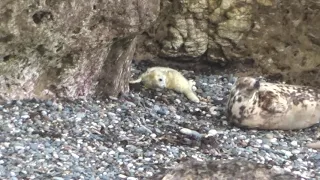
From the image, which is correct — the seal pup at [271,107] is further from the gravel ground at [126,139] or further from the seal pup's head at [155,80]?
the seal pup's head at [155,80]

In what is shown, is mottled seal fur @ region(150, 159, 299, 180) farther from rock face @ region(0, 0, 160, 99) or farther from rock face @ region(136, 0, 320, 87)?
rock face @ region(136, 0, 320, 87)

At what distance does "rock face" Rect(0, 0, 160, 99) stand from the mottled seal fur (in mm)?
1343

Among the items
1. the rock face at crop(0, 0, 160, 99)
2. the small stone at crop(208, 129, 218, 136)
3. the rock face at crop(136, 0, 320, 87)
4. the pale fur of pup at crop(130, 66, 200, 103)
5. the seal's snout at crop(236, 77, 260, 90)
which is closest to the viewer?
the rock face at crop(0, 0, 160, 99)

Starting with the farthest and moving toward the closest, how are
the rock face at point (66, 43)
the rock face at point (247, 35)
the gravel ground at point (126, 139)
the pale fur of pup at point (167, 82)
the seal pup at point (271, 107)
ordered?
the rock face at point (247, 35)
the pale fur of pup at point (167, 82)
the seal pup at point (271, 107)
the rock face at point (66, 43)
the gravel ground at point (126, 139)

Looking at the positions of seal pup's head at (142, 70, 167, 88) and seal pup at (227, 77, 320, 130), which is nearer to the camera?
seal pup at (227, 77, 320, 130)

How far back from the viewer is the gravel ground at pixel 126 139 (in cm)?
387

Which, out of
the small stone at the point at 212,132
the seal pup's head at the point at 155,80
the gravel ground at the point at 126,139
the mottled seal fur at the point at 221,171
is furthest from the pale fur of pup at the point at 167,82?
the mottled seal fur at the point at 221,171

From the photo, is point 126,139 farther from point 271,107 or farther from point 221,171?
point 271,107

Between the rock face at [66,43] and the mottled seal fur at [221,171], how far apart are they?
134 centimetres

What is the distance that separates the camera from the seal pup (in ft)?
16.4

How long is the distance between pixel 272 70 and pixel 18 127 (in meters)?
2.81

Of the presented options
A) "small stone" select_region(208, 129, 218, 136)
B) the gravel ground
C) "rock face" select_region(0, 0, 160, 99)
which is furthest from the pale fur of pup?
"small stone" select_region(208, 129, 218, 136)

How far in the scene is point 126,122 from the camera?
4699mm

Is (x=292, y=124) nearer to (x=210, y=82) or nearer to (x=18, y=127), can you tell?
(x=210, y=82)
